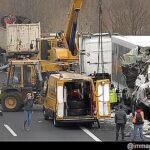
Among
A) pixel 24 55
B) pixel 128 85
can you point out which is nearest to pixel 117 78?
pixel 128 85

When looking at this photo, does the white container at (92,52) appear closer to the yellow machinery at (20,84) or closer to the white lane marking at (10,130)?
the yellow machinery at (20,84)

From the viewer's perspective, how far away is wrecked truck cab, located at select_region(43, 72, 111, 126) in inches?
789

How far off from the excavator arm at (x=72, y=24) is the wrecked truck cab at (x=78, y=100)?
28.1ft

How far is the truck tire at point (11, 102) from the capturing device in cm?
2569

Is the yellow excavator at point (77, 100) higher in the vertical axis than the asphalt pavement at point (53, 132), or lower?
higher

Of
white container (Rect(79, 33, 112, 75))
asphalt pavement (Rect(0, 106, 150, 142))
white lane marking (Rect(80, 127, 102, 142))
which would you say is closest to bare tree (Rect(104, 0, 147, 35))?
white container (Rect(79, 33, 112, 75))

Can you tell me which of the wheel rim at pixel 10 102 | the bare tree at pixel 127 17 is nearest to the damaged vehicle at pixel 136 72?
the wheel rim at pixel 10 102

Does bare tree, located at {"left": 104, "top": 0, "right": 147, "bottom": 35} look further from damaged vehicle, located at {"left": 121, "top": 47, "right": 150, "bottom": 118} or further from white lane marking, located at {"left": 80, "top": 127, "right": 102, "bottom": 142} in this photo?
white lane marking, located at {"left": 80, "top": 127, "right": 102, "bottom": 142}

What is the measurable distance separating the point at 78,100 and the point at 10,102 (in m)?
5.94

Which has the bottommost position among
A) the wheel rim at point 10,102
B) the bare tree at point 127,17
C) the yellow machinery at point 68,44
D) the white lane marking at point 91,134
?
the white lane marking at point 91,134

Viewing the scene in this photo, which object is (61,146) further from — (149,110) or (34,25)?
(34,25)

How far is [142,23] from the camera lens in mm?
48125

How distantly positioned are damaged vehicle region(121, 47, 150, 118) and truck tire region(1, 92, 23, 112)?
200 inches

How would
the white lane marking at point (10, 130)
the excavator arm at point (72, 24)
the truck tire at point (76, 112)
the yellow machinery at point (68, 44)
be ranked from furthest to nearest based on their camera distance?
1. the yellow machinery at point (68, 44)
2. the excavator arm at point (72, 24)
3. the truck tire at point (76, 112)
4. the white lane marking at point (10, 130)
